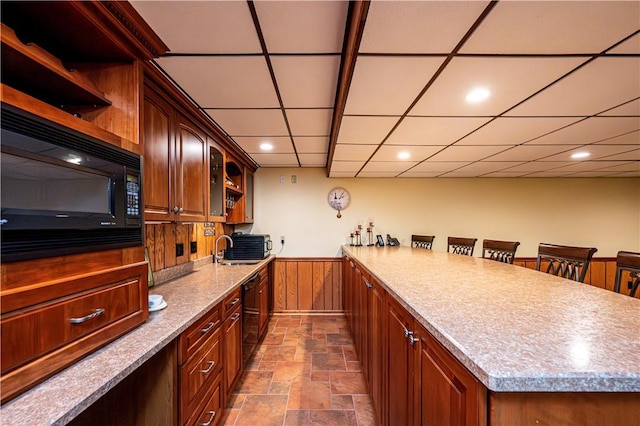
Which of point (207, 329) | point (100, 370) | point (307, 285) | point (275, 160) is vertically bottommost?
point (307, 285)

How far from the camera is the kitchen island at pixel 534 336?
59cm

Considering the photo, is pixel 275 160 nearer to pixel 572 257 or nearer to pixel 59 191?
pixel 59 191

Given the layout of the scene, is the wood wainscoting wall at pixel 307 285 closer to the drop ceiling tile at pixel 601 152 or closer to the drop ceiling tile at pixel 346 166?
the drop ceiling tile at pixel 346 166

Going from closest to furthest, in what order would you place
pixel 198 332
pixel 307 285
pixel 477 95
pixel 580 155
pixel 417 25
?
pixel 417 25, pixel 198 332, pixel 477 95, pixel 580 155, pixel 307 285

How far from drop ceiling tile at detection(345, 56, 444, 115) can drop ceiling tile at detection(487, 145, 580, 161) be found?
1.77 m

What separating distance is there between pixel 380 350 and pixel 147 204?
1571 mm

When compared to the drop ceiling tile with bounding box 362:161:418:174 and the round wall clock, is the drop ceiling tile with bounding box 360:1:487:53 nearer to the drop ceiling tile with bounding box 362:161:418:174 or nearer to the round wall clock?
the drop ceiling tile with bounding box 362:161:418:174

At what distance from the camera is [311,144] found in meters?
2.75

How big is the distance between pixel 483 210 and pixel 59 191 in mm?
4949

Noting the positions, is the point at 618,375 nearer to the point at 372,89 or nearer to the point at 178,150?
the point at 372,89

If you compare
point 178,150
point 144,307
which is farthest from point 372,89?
point 144,307

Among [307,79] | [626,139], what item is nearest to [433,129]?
[307,79]

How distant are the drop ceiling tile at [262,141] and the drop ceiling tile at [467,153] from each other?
1.66m

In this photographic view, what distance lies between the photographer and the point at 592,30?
3.46 feet
